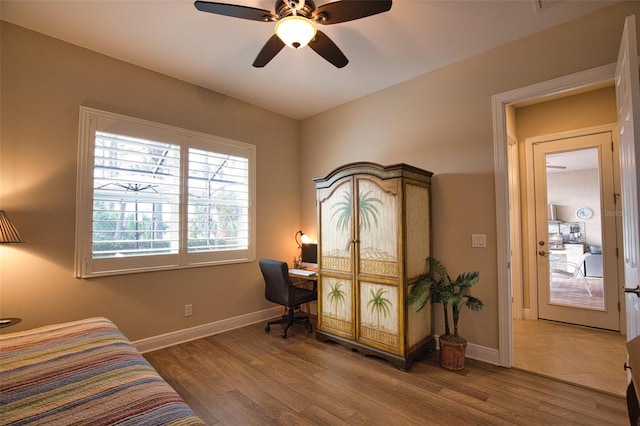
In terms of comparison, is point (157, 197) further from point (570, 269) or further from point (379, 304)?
point (570, 269)

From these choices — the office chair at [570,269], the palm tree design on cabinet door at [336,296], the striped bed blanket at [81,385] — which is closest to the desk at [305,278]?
the palm tree design on cabinet door at [336,296]

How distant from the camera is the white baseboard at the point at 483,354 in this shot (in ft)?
8.95

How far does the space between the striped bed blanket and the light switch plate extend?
2732mm

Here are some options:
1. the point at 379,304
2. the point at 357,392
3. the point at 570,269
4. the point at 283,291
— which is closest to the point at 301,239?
the point at 283,291

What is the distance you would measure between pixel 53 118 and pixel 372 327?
355cm

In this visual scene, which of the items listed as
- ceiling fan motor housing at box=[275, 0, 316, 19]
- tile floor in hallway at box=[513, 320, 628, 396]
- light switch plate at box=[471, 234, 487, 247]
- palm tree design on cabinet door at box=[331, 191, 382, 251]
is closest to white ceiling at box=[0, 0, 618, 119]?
ceiling fan motor housing at box=[275, 0, 316, 19]

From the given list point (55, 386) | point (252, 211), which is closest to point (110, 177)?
point (252, 211)

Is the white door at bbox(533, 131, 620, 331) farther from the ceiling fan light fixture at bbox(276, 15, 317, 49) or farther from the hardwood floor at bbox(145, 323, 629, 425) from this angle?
the ceiling fan light fixture at bbox(276, 15, 317, 49)

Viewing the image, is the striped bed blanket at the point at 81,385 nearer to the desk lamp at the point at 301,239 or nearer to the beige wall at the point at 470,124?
the beige wall at the point at 470,124

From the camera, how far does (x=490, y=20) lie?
2.43 meters

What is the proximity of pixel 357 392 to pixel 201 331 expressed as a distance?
205 cm

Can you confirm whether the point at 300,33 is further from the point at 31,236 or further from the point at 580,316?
the point at 580,316

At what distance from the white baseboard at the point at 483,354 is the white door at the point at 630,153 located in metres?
1.04

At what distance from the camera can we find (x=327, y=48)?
2258mm
